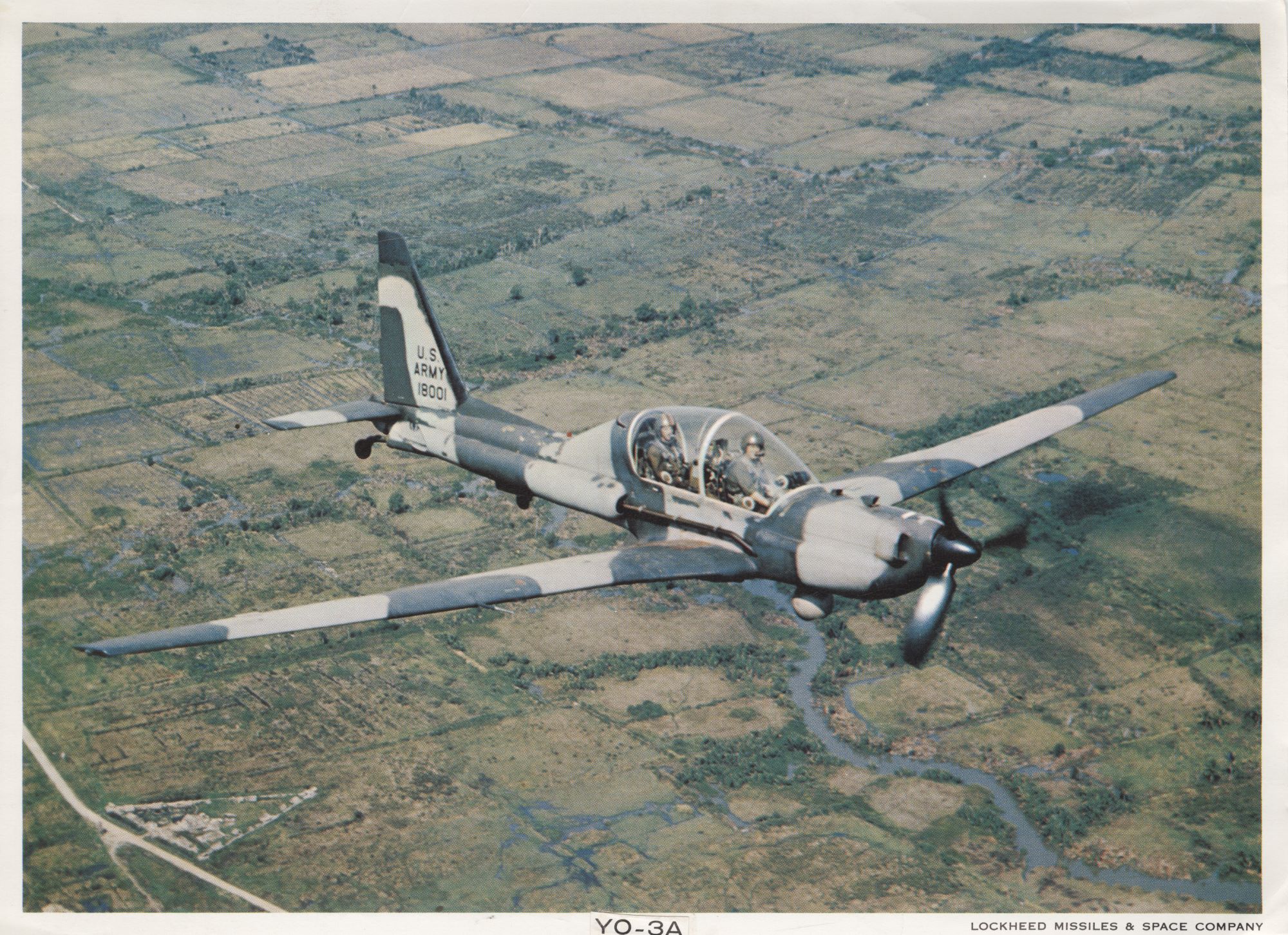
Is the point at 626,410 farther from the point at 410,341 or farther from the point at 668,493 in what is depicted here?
the point at 668,493

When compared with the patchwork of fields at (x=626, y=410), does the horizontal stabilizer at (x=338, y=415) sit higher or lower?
higher

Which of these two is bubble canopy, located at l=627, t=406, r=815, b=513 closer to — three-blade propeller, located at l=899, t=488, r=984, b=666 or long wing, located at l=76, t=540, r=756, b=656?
long wing, located at l=76, t=540, r=756, b=656

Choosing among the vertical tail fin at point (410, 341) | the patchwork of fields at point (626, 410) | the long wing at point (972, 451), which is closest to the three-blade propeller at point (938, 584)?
the long wing at point (972, 451)

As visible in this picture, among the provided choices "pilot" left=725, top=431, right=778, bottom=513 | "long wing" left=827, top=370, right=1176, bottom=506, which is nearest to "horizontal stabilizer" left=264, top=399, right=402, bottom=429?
"pilot" left=725, top=431, right=778, bottom=513

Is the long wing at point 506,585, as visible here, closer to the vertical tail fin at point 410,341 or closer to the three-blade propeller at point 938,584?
the three-blade propeller at point 938,584
